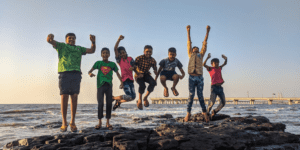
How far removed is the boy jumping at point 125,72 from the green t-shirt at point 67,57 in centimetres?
108

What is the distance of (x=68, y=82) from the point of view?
4.69 meters

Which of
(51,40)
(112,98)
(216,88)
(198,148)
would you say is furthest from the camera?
(216,88)

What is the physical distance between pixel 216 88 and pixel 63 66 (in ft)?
16.9

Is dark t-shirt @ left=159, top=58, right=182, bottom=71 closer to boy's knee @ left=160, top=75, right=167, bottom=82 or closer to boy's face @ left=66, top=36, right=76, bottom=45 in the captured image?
boy's knee @ left=160, top=75, right=167, bottom=82

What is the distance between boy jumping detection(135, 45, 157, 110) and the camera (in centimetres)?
560

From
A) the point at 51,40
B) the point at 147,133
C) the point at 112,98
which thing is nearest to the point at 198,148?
the point at 147,133

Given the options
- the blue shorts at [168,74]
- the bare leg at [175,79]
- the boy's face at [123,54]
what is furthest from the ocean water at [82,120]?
the boy's face at [123,54]

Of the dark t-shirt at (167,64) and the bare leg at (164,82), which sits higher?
the dark t-shirt at (167,64)

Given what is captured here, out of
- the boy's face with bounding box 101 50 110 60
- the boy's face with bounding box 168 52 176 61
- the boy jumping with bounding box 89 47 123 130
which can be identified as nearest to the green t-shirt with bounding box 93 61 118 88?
the boy jumping with bounding box 89 47 123 130

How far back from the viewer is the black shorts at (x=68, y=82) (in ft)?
15.4

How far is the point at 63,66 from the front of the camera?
15.4 ft

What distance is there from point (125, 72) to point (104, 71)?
0.60 metres

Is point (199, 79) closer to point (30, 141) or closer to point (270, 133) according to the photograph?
point (270, 133)

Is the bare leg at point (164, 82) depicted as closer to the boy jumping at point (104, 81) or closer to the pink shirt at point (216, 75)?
the boy jumping at point (104, 81)
